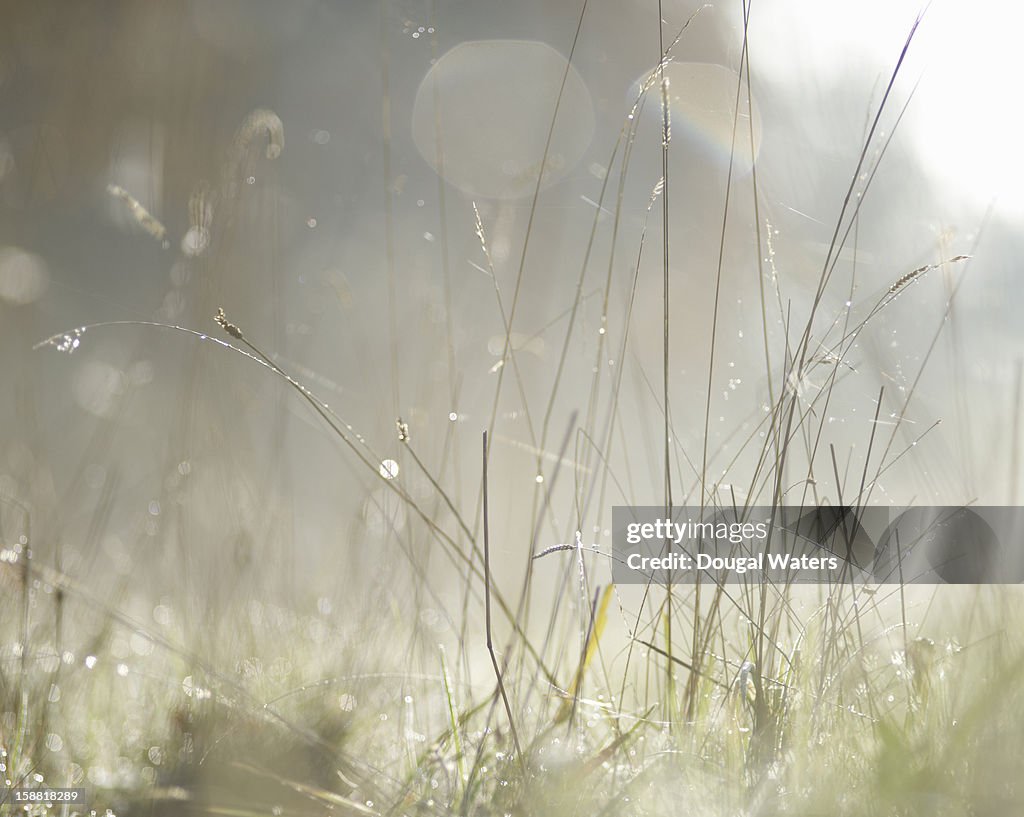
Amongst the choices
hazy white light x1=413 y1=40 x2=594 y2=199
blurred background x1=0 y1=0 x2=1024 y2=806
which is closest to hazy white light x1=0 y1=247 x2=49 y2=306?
blurred background x1=0 y1=0 x2=1024 y2=806

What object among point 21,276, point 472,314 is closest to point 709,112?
point 472,314

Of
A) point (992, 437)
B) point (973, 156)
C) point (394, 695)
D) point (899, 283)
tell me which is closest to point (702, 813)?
point (394, 695)

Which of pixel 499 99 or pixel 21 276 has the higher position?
pixel 499 99

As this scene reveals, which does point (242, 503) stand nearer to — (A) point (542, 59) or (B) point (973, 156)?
(B) point (973, 156)

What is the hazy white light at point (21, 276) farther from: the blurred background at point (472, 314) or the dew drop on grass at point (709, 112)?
the dew drop on grass at point (709, 112)
